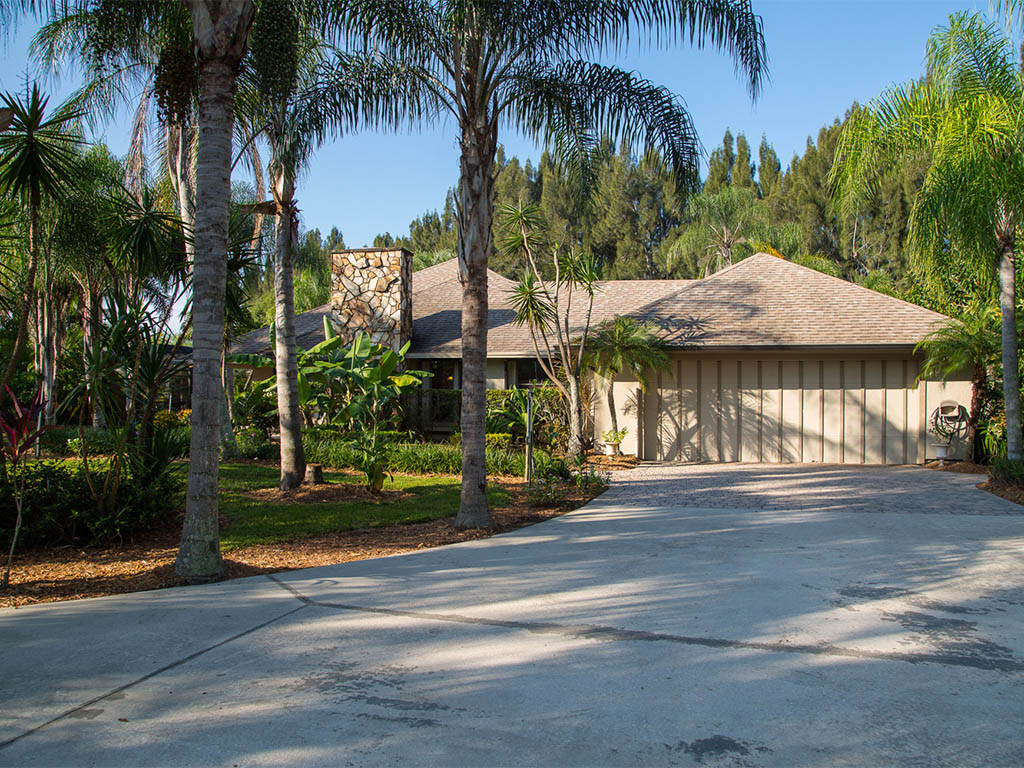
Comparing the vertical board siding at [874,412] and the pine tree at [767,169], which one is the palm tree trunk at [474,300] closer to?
the vertical board siding at [874,412]

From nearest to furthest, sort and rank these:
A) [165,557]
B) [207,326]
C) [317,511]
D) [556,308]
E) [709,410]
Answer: [207,326]
[165,557]
[317,511]
[556,308]
[709,410]

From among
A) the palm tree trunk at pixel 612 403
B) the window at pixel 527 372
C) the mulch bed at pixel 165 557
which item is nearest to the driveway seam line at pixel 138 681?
the mulch bed at pixel 165 557

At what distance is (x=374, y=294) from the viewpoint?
64.6 ft

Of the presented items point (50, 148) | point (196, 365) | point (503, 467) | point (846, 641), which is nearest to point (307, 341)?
point (503, 467)

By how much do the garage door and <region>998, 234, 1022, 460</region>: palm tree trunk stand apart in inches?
123

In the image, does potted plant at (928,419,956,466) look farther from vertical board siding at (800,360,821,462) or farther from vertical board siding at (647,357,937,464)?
vertical board siding at (800,360,821,462)

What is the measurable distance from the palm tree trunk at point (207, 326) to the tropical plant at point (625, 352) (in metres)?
10.8

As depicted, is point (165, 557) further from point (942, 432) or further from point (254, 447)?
point (942, 432)

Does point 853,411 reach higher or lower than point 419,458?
higher

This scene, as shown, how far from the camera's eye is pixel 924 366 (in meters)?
15.4

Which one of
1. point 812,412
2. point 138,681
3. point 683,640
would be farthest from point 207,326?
point 812,412

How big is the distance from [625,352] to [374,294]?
7.10 m

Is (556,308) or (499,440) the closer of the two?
(499,440)

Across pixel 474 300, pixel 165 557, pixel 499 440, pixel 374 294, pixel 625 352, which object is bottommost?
pixel 165 557
